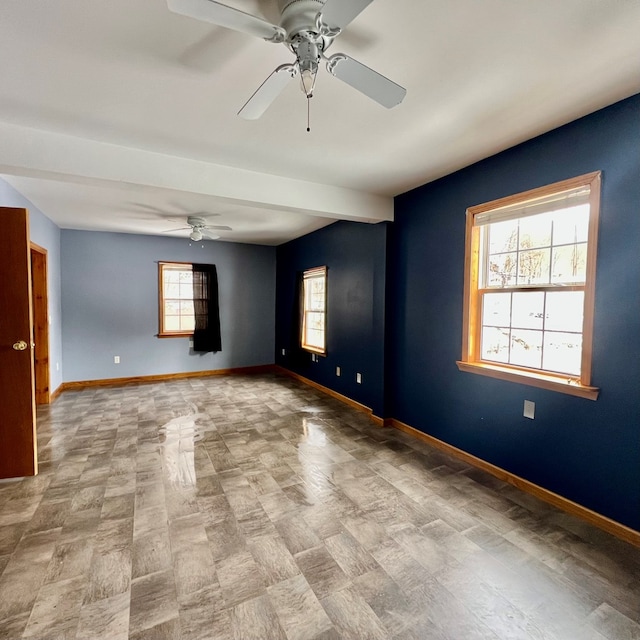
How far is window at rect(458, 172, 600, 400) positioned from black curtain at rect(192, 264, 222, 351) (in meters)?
4.53

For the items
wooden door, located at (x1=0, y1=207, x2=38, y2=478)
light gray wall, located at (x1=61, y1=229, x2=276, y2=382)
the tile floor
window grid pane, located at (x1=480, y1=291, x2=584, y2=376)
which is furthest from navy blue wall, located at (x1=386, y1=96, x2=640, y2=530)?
light gray wall, located at (x1=61, y1=229, x2=276, y2=382)

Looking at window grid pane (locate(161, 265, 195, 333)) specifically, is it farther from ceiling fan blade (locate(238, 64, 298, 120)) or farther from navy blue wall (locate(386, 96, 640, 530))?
ceiling fan blade (locate(238, 64, 298, 120))

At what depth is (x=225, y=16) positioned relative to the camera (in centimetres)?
114

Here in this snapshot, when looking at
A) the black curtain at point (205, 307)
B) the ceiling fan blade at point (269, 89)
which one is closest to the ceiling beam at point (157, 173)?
the ceiling fan blade at point (269, 89)

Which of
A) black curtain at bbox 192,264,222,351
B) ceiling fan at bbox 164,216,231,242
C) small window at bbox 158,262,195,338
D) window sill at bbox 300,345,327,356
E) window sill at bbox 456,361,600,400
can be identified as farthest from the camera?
black curtain at bbox 192,264,222,351

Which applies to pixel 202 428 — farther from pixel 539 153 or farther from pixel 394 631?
pixel 539 153

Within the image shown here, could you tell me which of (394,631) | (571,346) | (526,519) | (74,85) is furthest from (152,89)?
(526,519)

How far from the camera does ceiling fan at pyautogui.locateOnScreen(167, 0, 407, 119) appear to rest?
1.12 meters

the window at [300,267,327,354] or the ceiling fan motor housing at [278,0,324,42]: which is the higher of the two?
the ceiling fan motor housing at [278,0,324,42]

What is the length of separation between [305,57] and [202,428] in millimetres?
3455

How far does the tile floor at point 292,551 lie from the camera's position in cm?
148

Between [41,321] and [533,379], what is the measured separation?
550 cm

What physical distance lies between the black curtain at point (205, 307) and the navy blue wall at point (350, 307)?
145cm

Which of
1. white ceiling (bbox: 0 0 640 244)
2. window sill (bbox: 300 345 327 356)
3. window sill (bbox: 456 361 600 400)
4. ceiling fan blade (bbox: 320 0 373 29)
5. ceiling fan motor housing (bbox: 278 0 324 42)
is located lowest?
window sill (bbox: 300 345 327 356)
